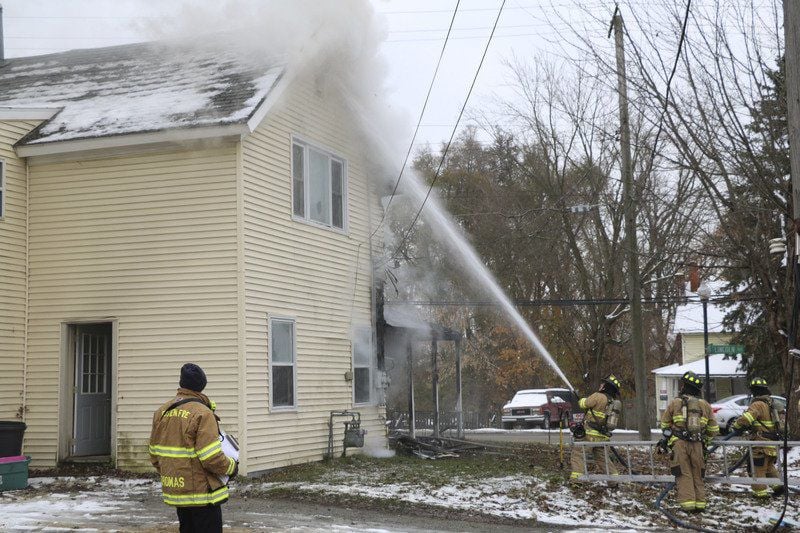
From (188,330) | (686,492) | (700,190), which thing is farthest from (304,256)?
(700,190)

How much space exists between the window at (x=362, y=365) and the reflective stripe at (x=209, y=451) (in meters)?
10.8

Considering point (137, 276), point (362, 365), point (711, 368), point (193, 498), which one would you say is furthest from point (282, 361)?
point (711, 368)

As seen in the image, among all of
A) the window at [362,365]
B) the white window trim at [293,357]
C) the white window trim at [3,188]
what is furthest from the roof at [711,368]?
the white window trim at [3,188]

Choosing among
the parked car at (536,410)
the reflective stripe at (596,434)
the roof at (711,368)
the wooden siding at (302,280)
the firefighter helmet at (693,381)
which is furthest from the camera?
the roof at (711,368)

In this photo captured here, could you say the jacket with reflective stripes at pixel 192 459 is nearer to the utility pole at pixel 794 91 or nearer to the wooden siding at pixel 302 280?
the utility pole at pixel 794 91

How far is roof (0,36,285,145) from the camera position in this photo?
14.0 meters

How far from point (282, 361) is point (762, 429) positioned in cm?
737

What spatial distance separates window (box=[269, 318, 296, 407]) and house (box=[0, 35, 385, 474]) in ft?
0.11

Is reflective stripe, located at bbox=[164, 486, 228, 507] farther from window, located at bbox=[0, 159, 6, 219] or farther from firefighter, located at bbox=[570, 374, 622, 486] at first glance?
window, located at bbox=[0, 159, 6, 219]

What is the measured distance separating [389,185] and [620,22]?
5.55 metres

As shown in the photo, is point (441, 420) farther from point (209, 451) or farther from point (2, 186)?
point (209, 451)

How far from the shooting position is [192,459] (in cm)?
641

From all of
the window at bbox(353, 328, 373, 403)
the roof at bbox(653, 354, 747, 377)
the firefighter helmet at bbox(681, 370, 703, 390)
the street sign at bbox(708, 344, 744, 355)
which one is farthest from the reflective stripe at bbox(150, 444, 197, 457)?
the roof at bbox(653, 354, 747, 377)

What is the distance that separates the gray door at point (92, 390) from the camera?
14703 millimetres
